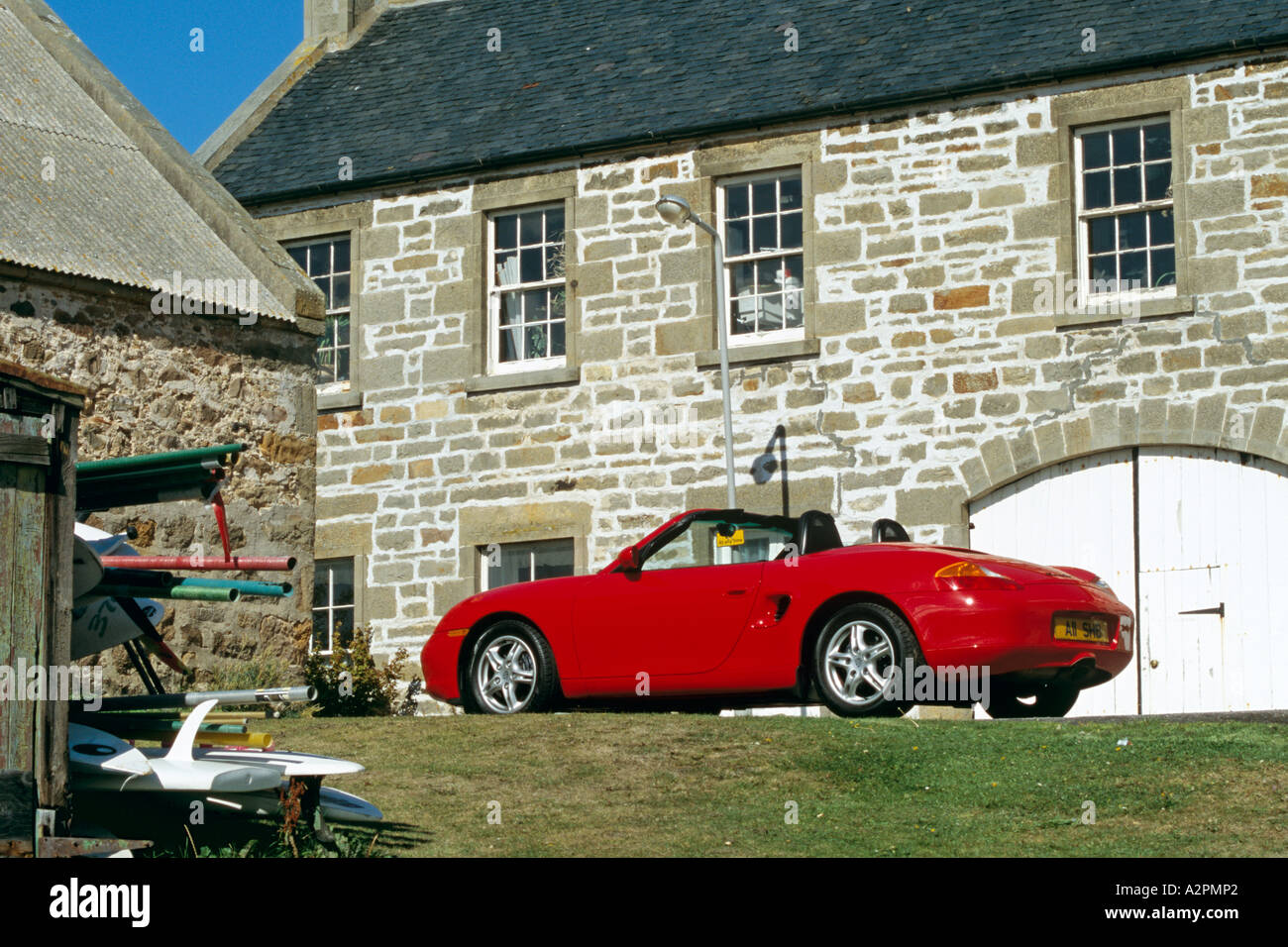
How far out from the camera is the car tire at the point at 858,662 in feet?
43.2

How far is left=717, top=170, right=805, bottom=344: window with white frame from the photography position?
67.5ft

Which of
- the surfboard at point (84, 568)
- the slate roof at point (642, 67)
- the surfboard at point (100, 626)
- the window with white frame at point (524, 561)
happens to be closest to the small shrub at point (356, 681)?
the window with white frame at point (524, 561)

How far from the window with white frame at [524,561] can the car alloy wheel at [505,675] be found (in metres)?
6.39

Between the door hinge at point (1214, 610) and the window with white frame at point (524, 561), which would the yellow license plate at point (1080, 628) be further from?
the window with white frame at point (524, 561)

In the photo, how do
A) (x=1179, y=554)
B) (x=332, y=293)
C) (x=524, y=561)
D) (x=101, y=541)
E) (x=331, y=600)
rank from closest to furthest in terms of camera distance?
(x=101, y=541), (x=1179, y=554), (x=524, y=561), (x=331, y=600), (x=332, y=293)

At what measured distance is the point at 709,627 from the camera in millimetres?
13766

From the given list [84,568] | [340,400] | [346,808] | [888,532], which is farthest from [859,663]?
[340,400]

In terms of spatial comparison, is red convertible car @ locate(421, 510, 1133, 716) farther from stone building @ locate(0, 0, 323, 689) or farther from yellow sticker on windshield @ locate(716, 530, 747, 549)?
stone building @ locate(0, 0, 323, 689)

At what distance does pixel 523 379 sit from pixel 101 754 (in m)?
12.5

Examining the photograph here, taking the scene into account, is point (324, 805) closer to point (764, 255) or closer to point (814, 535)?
point (814, 535)

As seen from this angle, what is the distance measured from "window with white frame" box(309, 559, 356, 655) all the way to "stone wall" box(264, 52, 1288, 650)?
0.33 metres

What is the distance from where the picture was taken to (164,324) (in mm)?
16672

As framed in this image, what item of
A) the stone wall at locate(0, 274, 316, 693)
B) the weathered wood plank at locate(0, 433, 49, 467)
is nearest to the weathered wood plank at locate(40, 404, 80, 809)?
the weathered wood plank at locate(0, 433, 49, 467)

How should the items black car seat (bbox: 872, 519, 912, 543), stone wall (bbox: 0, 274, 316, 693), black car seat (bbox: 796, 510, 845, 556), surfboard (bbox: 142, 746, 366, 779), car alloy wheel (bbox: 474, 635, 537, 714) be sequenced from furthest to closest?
stone wall (bbox: 0, 274, 316, 693), black car seat (bbox: 872, 519, 912, 543), car alloy wheel (bbox: 474, 635, 537, 714), black car seat (bbox: 796, 510, 845, 556), surfboard (bbox: 142, 746, 366, 779)
